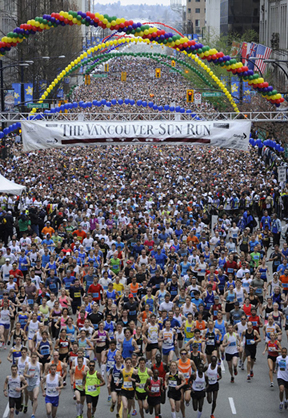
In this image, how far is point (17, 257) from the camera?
19.2 m

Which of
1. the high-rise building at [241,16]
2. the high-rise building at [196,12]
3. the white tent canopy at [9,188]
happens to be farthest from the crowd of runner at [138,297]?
the high-rise building at [196,12]

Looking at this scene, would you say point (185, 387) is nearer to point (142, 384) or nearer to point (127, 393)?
point (142, 384)

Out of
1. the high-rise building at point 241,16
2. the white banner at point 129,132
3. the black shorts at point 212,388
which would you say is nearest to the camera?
the black shorts at point 212,388

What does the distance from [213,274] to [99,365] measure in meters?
3.67

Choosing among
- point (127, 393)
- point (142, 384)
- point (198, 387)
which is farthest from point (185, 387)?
point (127, 393)

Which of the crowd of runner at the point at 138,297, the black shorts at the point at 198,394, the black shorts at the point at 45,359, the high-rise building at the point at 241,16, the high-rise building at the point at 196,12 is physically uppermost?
the high-rise building at the point at 196,12

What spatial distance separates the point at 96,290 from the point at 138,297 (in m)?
0.89

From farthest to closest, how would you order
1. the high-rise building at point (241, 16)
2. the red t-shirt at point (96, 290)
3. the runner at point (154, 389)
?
the high-rise building at point (241, 16), the red t-shirt at point (96, 290), the runner at point (154, 389)

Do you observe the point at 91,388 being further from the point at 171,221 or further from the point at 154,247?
the point at 171,221

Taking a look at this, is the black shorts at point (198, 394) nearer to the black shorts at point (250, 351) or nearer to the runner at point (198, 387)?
the runner at point (198, 387)

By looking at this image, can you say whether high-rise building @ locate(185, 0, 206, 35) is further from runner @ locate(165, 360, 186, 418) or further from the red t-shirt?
runner @ locate(165, 360, 186, 418)

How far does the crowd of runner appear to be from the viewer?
12.2m

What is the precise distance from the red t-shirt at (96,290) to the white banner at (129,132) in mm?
9188

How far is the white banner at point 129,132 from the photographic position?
81.1ft
